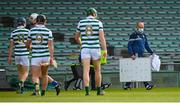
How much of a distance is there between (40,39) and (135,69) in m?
7.28

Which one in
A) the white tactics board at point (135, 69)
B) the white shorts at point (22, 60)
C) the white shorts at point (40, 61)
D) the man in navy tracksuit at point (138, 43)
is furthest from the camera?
the white tactics board at point (135, 69)

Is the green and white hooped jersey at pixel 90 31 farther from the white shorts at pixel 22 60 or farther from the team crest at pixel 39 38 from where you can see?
the white shorts at pixel 22 60

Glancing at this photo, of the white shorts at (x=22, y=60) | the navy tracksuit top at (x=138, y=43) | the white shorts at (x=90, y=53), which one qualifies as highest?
the navy tracksuit top at (x=138, y=43)

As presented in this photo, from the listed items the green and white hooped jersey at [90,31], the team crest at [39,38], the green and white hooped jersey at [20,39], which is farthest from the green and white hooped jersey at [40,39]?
the green and white hooped jersey at [20,39]

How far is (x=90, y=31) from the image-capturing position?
1313 centimetres

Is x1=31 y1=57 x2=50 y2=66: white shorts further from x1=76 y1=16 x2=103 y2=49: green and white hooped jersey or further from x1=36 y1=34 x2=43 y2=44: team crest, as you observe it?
x1=76 y1=16 x2=103 y2=49: green and white hooped jersey

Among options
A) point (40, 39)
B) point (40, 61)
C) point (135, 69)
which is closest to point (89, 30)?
point (40, 39)

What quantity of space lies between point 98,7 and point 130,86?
11297 mm

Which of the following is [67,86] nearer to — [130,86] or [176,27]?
[130,86]

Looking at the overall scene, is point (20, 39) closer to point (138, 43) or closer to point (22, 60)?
point (22, 60)

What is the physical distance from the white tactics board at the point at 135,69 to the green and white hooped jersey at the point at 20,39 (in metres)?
5.07

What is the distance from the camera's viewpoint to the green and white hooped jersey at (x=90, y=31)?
13.1 metres

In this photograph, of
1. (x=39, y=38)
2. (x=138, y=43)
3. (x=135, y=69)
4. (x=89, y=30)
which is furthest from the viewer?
(x=135, y=69)

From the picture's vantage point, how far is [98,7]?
3167cm
